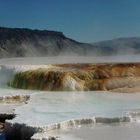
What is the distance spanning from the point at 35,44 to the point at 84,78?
60865 millimetres

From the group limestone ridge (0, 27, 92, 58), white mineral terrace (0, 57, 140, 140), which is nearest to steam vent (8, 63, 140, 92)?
white mineral terrace (0, 57, 140, 140)

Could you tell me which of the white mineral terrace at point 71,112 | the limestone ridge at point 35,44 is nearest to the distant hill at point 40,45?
the limestone ridge at point 35,44

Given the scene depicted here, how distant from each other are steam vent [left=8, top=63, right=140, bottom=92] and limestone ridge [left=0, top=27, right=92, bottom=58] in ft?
161

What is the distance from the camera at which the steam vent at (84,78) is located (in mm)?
19297

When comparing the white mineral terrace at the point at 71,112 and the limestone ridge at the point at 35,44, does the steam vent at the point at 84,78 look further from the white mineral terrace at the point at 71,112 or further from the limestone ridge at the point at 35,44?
the limestone ridge at the point at 35,44

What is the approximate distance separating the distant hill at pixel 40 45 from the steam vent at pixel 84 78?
48.1 meters

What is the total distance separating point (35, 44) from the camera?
80.6 meters

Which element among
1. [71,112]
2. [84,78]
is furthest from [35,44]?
[71,112]

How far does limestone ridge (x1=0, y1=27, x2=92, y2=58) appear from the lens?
73.4 m

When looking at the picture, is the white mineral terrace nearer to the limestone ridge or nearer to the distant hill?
the distant hill

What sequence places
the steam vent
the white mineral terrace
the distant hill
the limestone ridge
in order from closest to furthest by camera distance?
the white mineral terrace
the steam vent
the distant hill
the limestone ridge

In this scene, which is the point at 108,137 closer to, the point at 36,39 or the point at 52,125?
the point at 52,125

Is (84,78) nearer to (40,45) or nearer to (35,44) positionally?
(35,44)

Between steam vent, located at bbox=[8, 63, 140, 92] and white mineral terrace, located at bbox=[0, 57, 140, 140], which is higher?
steam vent, located at bbox=[8, 63, 140, 92]
